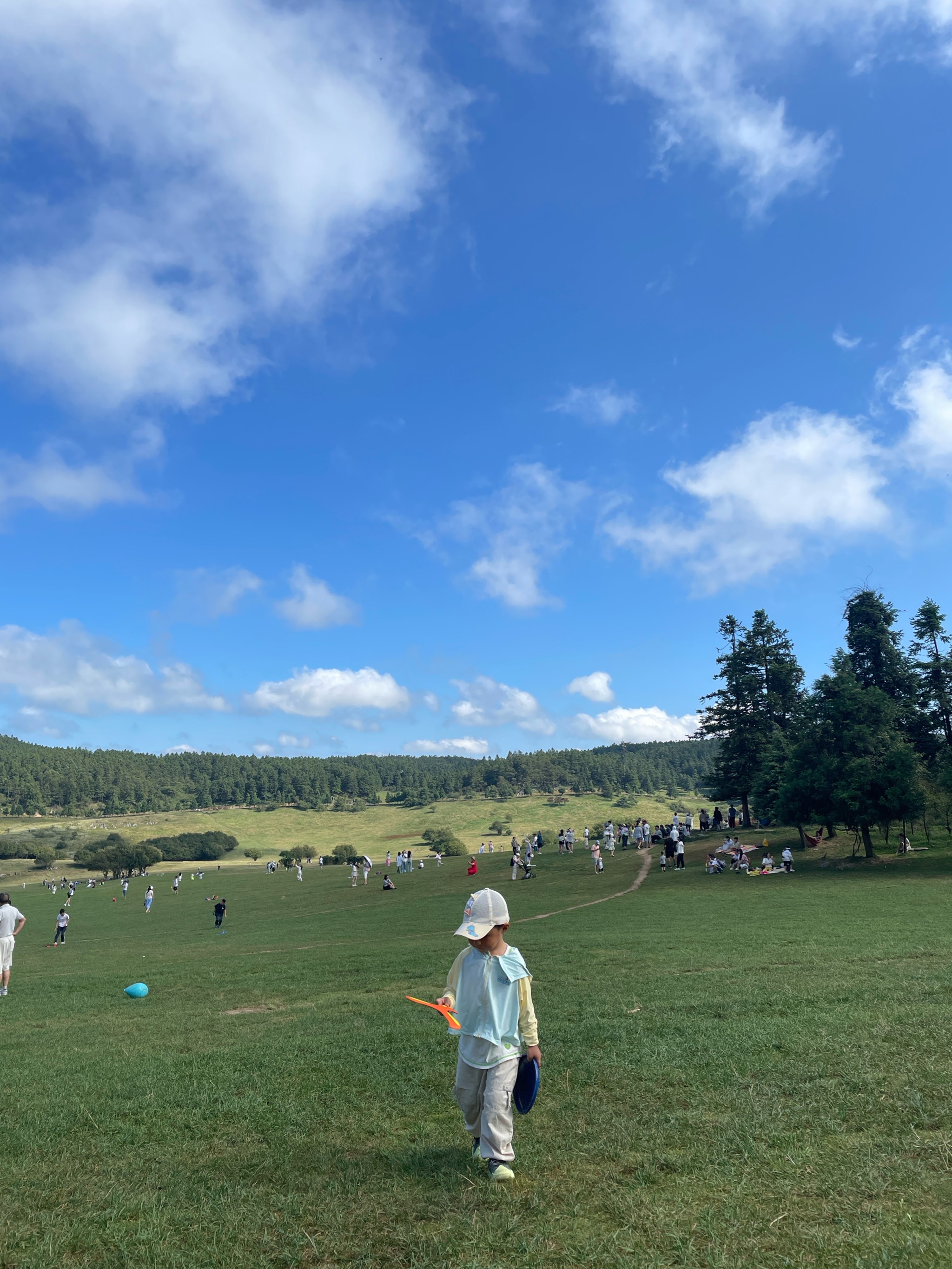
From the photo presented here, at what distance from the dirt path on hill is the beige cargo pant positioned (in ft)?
65.5

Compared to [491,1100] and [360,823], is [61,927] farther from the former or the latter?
[360,823]

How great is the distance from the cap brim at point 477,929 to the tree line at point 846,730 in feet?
118

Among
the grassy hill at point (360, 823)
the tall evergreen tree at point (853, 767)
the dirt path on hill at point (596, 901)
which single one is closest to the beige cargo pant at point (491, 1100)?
the dirt path on hill at point (596, 901)

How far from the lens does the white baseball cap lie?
6.02 m

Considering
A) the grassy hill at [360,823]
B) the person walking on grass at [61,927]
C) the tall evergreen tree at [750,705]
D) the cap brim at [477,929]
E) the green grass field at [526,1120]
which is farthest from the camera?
the grassy hill at [360,823]

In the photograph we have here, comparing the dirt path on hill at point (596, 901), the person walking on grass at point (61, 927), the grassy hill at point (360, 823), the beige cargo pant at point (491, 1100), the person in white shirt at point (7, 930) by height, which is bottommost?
the grassy hill at point (360, 823)

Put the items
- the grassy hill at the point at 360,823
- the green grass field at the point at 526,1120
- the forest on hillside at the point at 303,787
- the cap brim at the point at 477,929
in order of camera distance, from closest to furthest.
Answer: the green grass field at the point at 526,1120 → the cap brim at the point at 477,929 → the grassy hill at the point at 360,823 → the forest on hillside at the point at 303,787

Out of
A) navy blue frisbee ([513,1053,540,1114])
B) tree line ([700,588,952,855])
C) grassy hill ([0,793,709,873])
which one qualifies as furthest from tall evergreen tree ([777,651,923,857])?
grassy hill ([0,793,709,873])

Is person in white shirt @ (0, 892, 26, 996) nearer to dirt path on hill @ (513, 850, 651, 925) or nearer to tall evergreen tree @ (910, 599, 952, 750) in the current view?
dirt path on hill @ (513, 850, 651, 925)

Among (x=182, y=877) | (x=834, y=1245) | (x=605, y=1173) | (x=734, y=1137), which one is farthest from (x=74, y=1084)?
(x=182, y=877)

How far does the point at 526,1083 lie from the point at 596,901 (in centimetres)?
2675

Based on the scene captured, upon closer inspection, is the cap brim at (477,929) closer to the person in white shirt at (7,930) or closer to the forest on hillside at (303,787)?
the person in white shirt at (7,930)

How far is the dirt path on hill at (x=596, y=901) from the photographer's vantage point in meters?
26.7

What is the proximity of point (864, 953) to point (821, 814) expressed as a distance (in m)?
27.0
